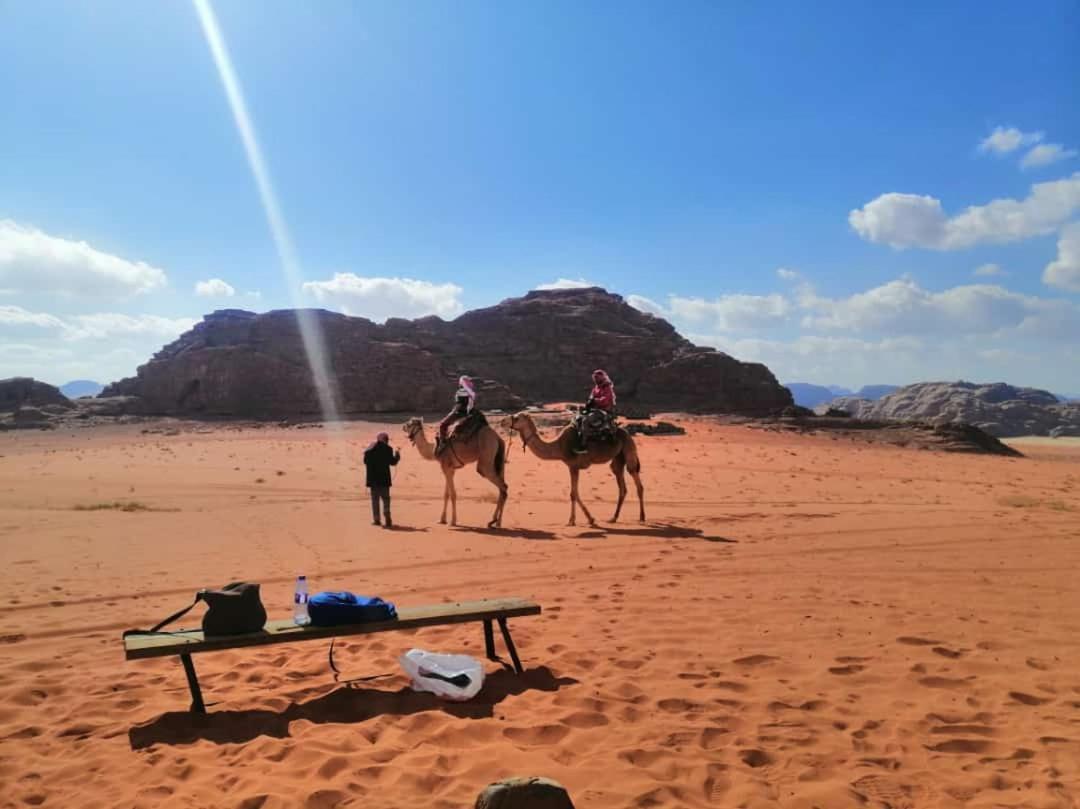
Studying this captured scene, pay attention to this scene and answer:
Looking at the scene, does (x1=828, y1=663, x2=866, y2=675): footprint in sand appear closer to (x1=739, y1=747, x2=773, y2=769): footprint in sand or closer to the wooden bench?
(x1=739, y1=747, x2=773, y2=769): footprint in sand

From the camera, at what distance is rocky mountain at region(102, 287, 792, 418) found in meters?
71.4

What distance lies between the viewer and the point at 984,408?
298ft

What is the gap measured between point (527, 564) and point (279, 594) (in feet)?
12.0

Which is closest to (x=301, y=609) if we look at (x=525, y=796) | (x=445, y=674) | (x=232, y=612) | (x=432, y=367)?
(x=232, y=612)

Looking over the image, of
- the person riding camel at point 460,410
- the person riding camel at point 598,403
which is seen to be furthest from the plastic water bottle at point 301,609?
the person riding camel at point 598,403

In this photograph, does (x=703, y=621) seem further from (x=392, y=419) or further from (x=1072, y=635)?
(x=392, y=419)

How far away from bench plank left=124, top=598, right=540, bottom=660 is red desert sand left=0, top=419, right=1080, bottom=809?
1.68ft

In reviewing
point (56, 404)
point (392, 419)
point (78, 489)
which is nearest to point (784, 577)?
point (78, 489)

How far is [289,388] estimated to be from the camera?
242 feet

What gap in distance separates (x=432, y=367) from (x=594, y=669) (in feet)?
223

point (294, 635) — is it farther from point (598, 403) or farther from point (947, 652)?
point (598, 403)

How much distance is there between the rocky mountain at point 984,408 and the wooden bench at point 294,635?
75246 mm

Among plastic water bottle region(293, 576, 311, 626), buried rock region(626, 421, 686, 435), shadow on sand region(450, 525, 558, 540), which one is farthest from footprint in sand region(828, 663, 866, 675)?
buried rock region(626, 421, 686, 435)

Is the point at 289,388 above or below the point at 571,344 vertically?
below
